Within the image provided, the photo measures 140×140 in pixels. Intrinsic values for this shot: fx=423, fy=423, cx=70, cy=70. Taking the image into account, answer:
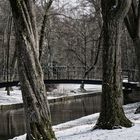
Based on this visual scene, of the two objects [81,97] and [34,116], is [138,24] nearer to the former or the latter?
[34,116]

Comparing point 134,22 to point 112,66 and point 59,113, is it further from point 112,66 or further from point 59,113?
point 59,113

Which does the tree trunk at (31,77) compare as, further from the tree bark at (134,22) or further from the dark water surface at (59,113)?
the dark water surface at (59,113)

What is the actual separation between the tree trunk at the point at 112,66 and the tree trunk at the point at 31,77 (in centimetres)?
282

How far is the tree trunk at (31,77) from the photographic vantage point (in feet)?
32.6

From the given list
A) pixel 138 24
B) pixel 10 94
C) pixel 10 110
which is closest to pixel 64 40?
pixel 10 94

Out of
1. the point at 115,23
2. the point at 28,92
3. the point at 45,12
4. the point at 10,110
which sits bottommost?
the point at 10,110

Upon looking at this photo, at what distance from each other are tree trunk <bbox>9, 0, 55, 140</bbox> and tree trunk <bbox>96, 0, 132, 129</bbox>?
2824mm

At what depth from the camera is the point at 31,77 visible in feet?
32.9

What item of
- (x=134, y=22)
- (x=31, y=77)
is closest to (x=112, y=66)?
(x=31, y=77)

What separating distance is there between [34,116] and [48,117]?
0.37 m

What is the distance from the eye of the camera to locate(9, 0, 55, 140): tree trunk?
32.6 ft

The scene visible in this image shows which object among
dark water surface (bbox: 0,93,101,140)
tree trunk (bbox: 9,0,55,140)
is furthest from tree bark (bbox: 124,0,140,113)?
tree trunk (bbox: 9,0,55,140)

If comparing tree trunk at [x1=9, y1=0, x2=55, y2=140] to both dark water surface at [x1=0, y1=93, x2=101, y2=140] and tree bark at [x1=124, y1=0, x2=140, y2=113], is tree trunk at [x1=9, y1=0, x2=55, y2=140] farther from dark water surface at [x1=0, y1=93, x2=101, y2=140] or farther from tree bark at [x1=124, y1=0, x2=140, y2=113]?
dark water surface at [x1=0, y1=93, x2=101, y2=140]

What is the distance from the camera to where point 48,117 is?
1021 cm
